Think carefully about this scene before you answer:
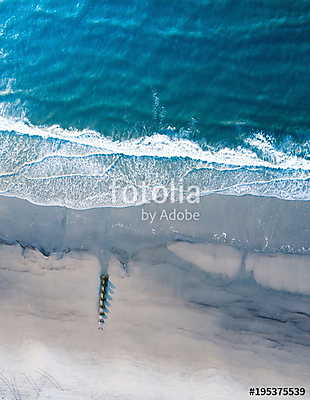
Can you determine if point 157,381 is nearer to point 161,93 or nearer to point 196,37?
point 161,93

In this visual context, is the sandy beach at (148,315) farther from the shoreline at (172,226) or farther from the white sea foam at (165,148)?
the white sea foam at (165,148)

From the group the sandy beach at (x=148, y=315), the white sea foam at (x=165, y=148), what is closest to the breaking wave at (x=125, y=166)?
the white sea foam at (x=165, y=148)

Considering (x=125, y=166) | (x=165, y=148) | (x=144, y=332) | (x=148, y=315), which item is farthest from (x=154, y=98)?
(x=144, y=332)

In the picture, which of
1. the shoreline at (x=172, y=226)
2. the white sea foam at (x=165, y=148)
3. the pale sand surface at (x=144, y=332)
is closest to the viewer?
the pale sand surface at (x=144, y=332)

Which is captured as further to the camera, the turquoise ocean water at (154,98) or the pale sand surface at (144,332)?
the turquoise ocean water at (154,98)

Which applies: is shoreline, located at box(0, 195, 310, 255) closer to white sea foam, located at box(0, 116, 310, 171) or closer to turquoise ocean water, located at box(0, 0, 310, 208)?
turquoise ocean water, located at box(0, 0, 310, 208)

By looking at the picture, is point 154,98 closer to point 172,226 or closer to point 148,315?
point 172,226

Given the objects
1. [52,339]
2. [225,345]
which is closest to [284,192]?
[225,345]
